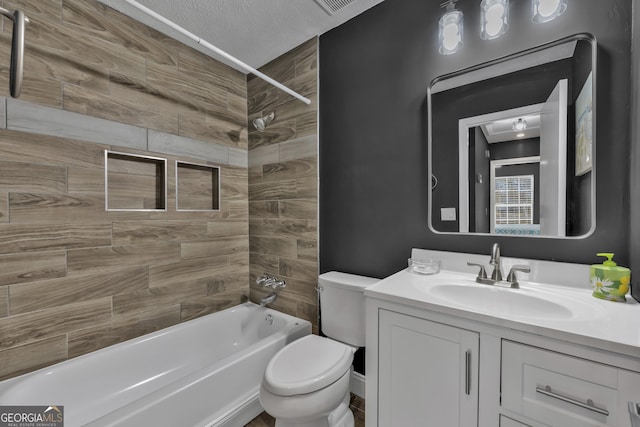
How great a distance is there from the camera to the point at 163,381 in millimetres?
1715

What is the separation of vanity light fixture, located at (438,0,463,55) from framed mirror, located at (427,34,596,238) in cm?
14

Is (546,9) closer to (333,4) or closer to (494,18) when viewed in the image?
(494,18)

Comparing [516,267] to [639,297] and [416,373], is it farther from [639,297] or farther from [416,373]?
[416,373]

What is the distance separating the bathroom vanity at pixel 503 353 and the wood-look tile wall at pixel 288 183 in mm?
949

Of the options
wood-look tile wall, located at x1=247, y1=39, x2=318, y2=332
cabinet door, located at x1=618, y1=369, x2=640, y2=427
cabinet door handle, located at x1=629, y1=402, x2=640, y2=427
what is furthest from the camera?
wood-look tile wall, located at x1=247, y1=39, x2=318, y2=332

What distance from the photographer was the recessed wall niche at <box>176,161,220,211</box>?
6.70 feet

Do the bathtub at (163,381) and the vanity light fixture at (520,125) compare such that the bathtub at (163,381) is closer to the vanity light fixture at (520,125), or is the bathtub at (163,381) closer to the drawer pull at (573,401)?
the drawer pull at (573,401)

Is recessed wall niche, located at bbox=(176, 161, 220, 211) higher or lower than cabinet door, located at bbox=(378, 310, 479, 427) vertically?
higher

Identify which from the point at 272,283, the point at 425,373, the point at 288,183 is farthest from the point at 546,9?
the point at 272,283

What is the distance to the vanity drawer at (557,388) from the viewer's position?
2.25 feet

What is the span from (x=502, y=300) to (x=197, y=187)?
212 centimetres

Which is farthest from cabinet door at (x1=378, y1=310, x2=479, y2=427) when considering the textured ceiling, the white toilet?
the textured ceiling

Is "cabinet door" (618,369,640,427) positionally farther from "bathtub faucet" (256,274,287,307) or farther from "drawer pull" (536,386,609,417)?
"bathtub faucet" (256,274,287,307)

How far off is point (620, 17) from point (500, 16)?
0.42 metres
